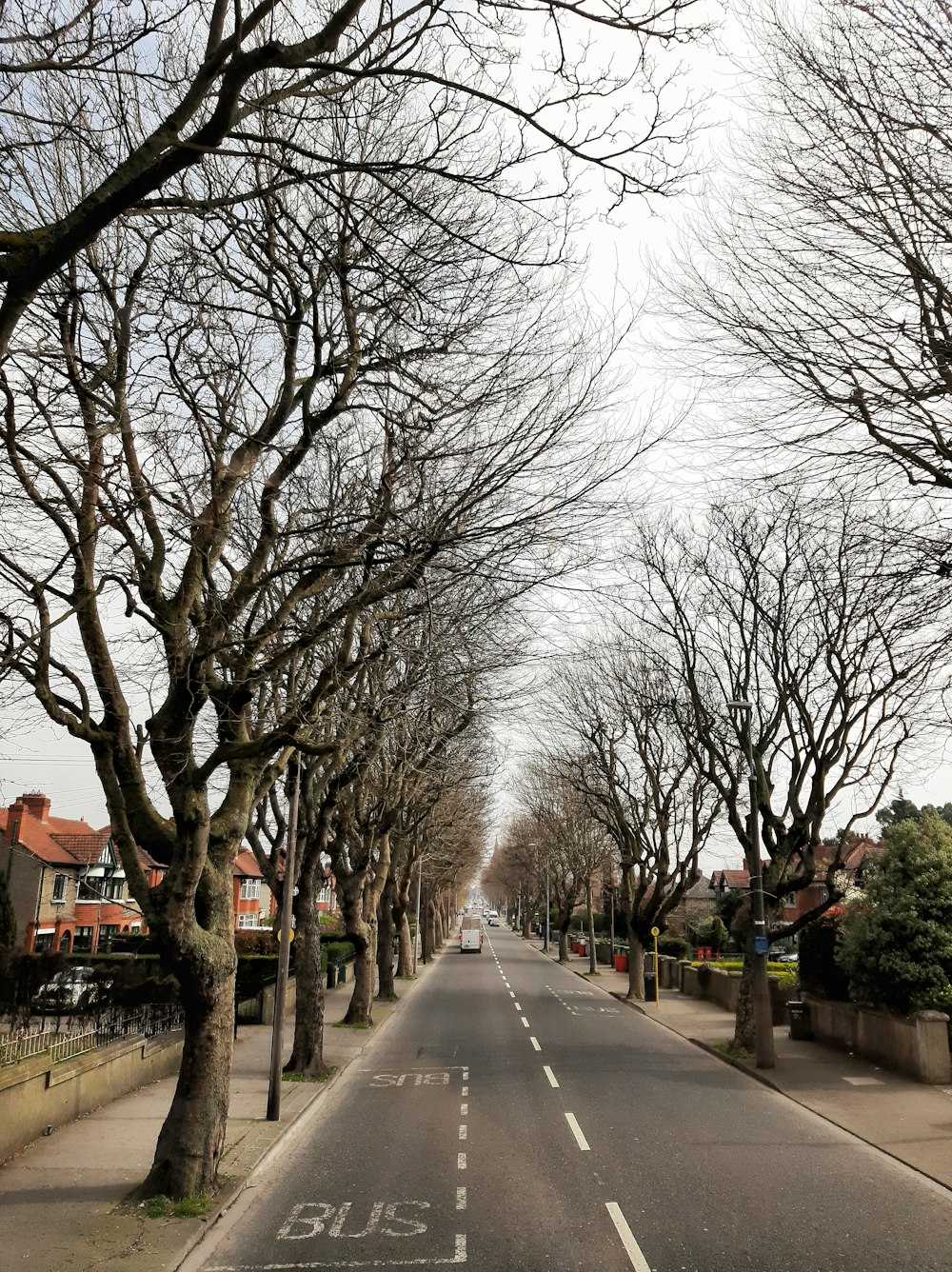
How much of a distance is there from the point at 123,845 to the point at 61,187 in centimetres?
591

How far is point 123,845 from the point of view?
30.5ft

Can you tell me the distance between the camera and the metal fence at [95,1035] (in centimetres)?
1180

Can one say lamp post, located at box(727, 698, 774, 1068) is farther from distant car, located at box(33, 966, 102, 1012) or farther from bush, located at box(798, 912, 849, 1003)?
distant car, located at box(33, 966, 102, 1012)

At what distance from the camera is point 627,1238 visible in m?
8.45

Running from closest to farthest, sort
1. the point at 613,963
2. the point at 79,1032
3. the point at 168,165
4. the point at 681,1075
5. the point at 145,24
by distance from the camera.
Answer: the point at 168,165, the point at 145,24, the point at 79,1032, the point at 681,1075, the point at 613,963

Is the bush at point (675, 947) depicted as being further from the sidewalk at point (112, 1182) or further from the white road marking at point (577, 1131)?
the white road marking at point (577, 1131)

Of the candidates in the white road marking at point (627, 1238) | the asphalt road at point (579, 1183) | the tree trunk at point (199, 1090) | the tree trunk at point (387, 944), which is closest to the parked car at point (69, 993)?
the asphalt road at point (579, 1183)

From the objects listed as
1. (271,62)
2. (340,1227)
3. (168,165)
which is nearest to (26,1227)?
(340,1227)

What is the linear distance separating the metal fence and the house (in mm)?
24419

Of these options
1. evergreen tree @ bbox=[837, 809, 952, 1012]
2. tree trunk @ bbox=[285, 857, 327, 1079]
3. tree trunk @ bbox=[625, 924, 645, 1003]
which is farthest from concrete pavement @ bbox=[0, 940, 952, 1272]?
tree trunk @ bbox=[625, 924, 645, 1003]

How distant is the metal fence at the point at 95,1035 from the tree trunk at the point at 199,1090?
11.4ft

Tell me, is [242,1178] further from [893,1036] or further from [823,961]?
[823,961]

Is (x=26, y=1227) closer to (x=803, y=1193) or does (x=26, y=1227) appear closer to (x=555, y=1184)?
(x=555, y=1184)

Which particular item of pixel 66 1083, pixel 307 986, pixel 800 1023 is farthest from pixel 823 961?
pixel 66 1083
